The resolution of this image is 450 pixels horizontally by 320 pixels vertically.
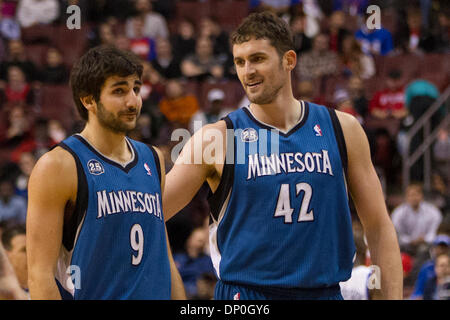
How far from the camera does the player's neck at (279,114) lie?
179 inches

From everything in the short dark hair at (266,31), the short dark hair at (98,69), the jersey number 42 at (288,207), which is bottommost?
the jersey number 42 at (288,207)

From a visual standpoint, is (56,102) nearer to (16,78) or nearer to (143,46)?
(16,78)

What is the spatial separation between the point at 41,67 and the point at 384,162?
5783 millimetres

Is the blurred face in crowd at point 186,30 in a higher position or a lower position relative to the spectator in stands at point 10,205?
higher

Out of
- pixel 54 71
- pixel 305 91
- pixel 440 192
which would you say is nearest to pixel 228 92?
pixel 305 91

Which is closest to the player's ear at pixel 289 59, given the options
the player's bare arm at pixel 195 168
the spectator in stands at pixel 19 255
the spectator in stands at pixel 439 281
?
the player's bare arm at pixel 195 168

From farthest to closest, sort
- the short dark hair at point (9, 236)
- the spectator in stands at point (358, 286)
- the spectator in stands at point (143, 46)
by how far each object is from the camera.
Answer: the spectator in stands at point (143, 46) → the short dark hair at point (9, 236) → the spectator in stands at point (358, 286)

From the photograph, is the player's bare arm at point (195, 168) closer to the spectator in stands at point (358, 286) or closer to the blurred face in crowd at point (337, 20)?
the spectator in stands at point (358, 286)

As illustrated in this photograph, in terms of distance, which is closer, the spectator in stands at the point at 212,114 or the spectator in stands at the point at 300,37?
the spectator in stands at the point at 212,114

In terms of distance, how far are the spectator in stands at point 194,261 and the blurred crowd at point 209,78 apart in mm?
16

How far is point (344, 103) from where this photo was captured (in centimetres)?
1116
